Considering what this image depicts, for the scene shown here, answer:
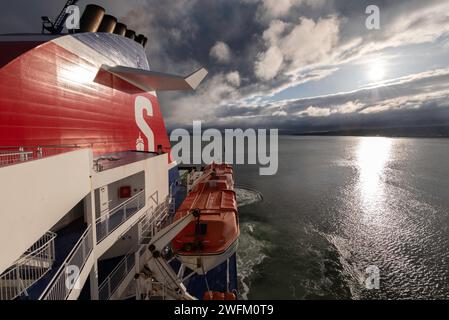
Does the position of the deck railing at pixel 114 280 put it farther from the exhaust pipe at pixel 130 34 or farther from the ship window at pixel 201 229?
the exhaust pipe at pixel 130 34

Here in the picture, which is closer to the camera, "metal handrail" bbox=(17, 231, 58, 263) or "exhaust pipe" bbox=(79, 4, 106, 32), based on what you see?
"metal handrail" bbox=(17, 231, 58, 263)

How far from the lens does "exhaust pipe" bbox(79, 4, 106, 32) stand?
1455 centimetres

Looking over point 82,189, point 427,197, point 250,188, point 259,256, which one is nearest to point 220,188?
point 259,256

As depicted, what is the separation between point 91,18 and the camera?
14719mm

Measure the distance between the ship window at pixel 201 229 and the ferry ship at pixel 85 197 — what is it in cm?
4

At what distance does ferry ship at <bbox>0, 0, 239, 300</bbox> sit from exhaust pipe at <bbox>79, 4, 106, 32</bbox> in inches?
5.6

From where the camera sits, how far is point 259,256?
1594cm

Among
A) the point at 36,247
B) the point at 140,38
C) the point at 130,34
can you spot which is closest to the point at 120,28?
the point at 130,34

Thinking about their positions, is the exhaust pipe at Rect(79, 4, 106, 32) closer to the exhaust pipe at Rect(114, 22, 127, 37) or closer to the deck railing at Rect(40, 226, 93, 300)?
the exhaust pipe at Rect(114, 22, 127, 37)

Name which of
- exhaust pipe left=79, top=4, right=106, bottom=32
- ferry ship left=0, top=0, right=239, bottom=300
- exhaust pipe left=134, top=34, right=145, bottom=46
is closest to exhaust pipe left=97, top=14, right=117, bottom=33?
exhaust pipe left=79, top=4, right=106, bottom=32

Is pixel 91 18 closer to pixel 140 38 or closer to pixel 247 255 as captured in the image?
pixel 140 38

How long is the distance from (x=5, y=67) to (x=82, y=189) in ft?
15.4

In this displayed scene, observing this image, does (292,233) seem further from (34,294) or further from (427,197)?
(427,197)
